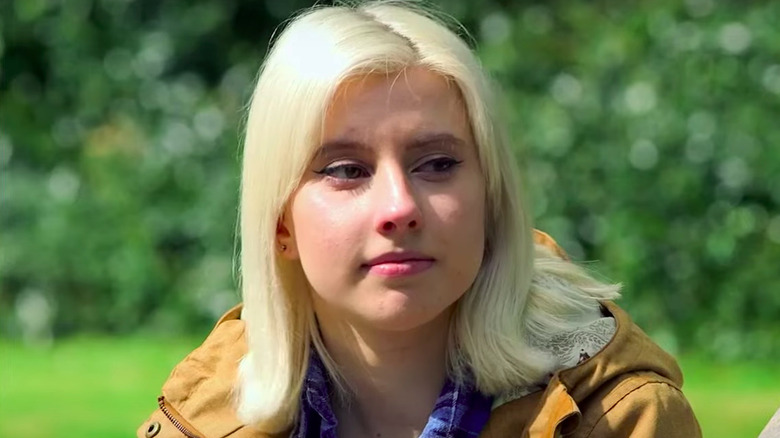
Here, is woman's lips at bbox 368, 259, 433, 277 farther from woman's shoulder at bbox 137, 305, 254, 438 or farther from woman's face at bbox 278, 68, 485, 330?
woman's shoulder at bbox 137, 305, 254, 438

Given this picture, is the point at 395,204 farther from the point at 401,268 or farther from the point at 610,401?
the point at 610,401

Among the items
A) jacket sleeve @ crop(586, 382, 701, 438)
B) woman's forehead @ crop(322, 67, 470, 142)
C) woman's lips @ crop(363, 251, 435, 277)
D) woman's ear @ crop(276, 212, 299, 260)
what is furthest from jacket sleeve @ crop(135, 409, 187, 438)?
jacket sleeve @ crop(586, 382, 701, 438)

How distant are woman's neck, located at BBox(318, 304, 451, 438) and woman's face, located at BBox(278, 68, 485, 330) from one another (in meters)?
0.14

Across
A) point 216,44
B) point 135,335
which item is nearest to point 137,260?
point 135,335

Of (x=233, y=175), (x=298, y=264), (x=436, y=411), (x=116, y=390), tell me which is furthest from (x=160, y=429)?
(x=233, y=175)

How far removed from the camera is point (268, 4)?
7965mm

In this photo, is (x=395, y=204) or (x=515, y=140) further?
(x=515, y=140)

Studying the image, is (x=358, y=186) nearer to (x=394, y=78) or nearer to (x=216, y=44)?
(x=394, y=78)

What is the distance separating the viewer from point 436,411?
9.04ft

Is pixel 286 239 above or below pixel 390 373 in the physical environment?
above

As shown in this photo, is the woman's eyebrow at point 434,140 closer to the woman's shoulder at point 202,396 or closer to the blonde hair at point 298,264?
the blonde hair at point 298,264

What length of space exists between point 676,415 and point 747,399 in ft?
9.28

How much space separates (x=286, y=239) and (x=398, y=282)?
0.35m

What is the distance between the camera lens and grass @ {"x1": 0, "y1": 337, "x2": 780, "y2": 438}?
518 cm
